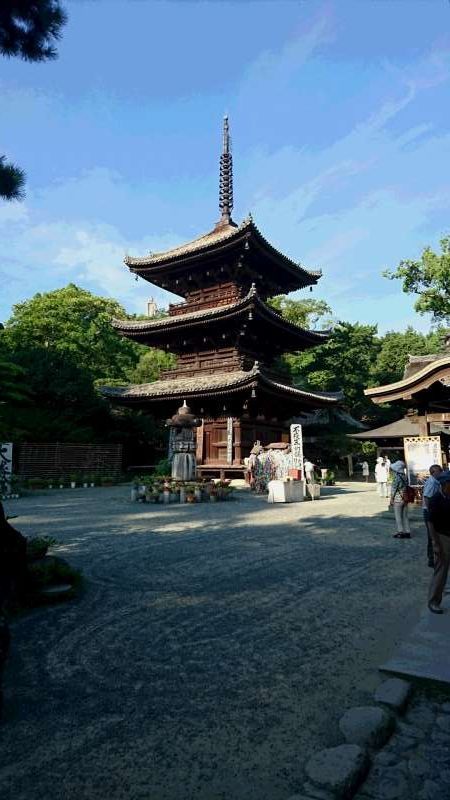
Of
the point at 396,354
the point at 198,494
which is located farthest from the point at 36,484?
the point at 396,354

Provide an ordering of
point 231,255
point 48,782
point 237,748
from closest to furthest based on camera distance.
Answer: point 48,782
point 237,748
point 231,255

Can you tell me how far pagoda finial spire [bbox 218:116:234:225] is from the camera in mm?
31720

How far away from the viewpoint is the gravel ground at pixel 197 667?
2420 mm

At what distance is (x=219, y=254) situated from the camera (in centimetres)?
2598

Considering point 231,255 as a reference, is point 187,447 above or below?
below

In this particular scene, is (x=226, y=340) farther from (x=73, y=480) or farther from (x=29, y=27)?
(x=29, y=27)

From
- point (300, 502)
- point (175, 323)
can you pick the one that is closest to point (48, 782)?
point (300, 502)

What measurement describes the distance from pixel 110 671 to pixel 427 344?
44.7 m

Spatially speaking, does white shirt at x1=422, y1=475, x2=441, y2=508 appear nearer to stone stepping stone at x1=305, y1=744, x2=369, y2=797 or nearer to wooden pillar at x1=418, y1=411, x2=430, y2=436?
stone stepping stone at x1=305, y1=744, x2=369, y2=797

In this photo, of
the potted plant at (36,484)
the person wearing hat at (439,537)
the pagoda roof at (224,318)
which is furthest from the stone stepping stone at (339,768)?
the potted plant at (36,484)

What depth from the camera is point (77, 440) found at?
26875 mm

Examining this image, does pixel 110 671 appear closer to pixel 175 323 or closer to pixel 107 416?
pixel 175 323

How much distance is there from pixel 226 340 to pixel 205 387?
4.03 m

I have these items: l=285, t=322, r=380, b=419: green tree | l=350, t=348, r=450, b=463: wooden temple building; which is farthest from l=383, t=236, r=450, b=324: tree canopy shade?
l=350, t=348, r=450, b=463: wooden temple building
